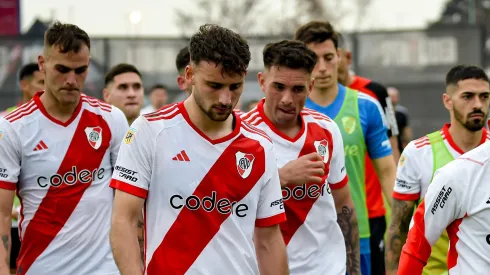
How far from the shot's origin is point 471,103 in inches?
318

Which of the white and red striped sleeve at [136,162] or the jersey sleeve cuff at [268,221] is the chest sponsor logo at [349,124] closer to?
the jersey sleeve cuff at [268,221]

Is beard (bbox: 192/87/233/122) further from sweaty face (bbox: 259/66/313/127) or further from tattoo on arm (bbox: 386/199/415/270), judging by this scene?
tattoo on arm (bbox: 386/199/415/270)

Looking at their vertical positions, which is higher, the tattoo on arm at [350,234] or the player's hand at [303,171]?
the player's hand at [303,171]

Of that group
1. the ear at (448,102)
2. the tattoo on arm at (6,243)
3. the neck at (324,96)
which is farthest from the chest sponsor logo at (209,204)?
the neck at (324,96)

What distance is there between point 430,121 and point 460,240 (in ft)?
60.9

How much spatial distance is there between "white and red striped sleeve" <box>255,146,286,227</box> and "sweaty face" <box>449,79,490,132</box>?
96.5 inches

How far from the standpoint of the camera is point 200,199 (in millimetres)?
5633

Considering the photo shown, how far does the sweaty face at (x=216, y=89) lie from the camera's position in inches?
217

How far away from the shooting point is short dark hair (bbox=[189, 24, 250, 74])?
217 inches

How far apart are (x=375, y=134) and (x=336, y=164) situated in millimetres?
1734

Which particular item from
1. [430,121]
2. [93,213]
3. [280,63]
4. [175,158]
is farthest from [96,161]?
[430,121]

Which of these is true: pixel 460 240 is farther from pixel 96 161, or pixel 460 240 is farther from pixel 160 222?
pixel 96 161

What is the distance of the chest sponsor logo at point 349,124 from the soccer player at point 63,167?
1.96 meters

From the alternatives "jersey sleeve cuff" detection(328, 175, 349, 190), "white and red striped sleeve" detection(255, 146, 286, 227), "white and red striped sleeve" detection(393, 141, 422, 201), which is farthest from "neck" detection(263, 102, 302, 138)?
"white and red striped sleeve" detection(255, 146, 286, 227)
